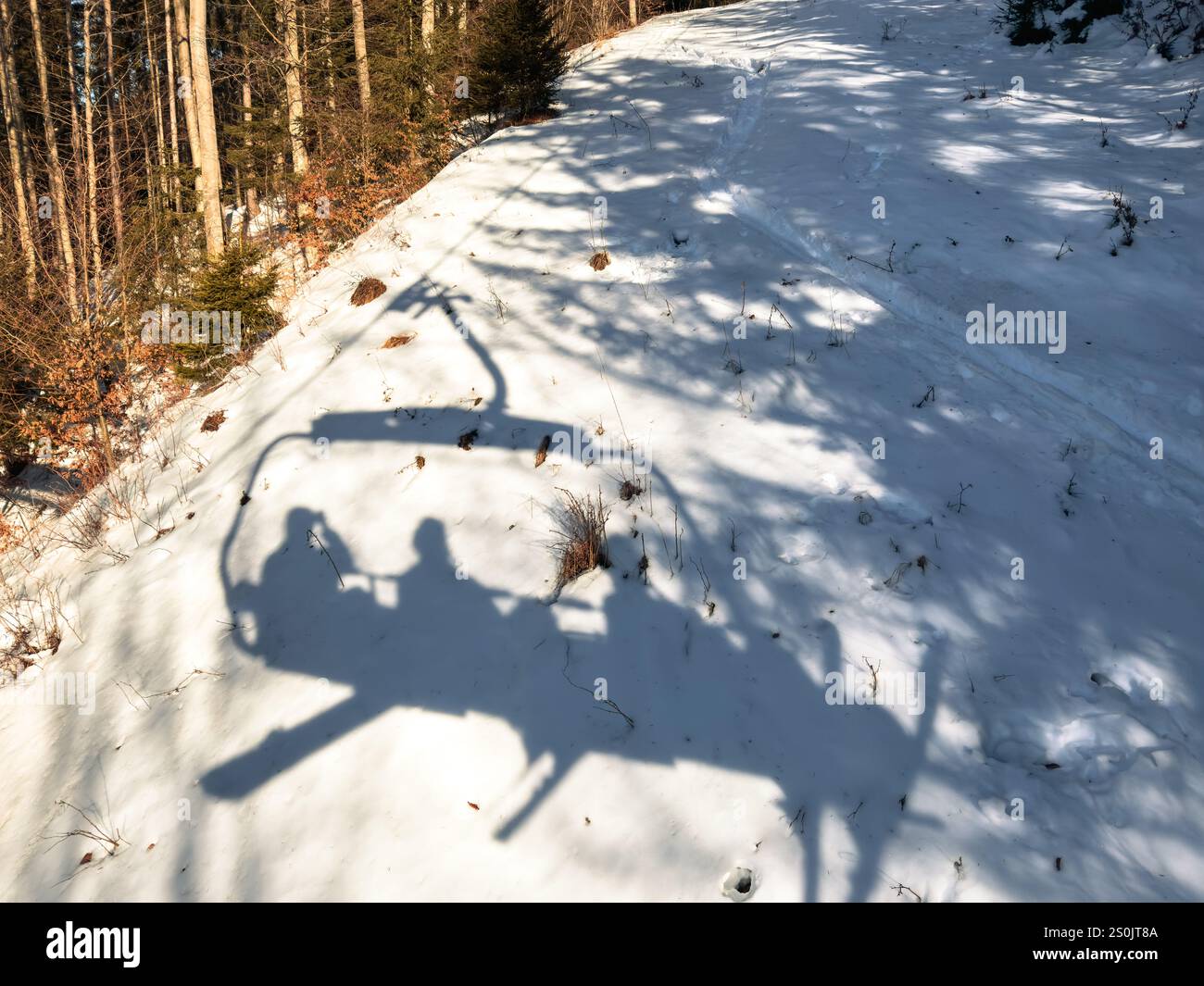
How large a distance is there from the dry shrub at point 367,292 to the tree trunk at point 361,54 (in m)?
6.49

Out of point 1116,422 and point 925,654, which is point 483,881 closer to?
point 925,654

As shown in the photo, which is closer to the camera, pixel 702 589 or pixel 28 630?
pixel 702 589

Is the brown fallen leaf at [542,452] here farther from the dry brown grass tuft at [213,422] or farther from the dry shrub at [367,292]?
Answer: the dry shrub at [367,292]

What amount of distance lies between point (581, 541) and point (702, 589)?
85cm

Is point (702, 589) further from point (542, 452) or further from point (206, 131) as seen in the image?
→ point (206, 131)

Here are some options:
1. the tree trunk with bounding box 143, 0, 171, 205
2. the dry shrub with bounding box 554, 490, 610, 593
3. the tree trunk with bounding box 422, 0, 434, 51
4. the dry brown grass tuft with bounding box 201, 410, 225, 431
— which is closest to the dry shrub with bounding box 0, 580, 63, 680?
the dry brown grass tuft with bounding box 201, 410, 225, 431

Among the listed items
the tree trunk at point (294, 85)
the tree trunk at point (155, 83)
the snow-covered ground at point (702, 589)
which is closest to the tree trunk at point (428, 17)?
the tree trunk at point (294, 85)

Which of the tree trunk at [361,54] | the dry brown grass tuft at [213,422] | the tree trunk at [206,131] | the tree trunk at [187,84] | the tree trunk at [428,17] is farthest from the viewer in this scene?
the tree trunk at [361,54]

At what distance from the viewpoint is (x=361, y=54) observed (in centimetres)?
1440

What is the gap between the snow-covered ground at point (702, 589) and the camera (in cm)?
279

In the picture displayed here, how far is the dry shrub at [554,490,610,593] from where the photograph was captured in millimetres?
4074

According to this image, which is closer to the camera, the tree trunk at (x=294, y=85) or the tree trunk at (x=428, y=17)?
the tree trunk at (x=294, y=85)

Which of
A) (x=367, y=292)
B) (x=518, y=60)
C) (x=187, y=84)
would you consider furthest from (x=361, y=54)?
(x=367, y=292)
